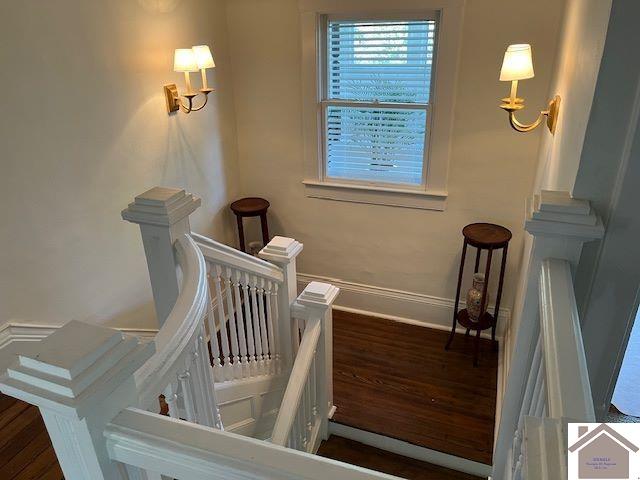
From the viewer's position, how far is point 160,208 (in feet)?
5.46

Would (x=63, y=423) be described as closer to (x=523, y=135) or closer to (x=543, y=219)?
(x=543, y=219)

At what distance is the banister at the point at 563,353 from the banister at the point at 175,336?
0.80 metres

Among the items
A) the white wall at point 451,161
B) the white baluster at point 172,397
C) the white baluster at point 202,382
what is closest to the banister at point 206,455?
the white baluster at point 172,397

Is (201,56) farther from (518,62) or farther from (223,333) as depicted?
(518,62)

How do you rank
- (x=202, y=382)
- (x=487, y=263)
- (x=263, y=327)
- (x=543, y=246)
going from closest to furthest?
(x=543, y=246)
(x=202, y=382)
(x=263, y=327)
(x=487, y=263)

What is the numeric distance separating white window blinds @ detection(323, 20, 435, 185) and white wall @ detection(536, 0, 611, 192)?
1151 mm

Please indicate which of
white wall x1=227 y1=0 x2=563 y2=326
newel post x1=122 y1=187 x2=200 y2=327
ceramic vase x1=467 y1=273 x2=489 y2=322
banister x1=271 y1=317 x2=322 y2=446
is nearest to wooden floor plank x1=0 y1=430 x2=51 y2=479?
newel post x1=122 y1=187 x2=200 y2=327

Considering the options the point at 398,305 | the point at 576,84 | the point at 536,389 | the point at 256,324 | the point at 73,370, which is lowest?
the point at 398,305

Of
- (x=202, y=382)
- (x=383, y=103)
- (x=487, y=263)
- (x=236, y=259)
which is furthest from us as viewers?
(x=383, y=103)

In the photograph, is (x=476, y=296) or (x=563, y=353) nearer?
(x=563, y=353)

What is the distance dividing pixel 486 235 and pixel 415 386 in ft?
3.54

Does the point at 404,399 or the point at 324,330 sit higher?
the point at 324,330

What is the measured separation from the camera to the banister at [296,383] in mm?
2209

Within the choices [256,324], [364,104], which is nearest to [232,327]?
[256,324]
